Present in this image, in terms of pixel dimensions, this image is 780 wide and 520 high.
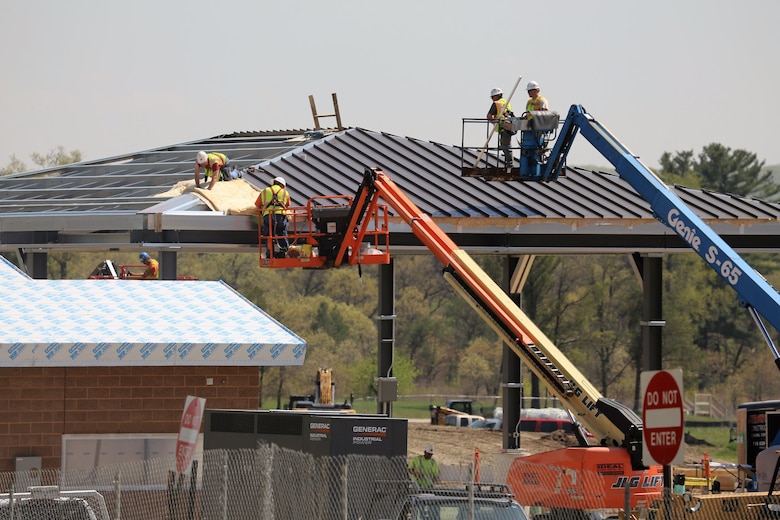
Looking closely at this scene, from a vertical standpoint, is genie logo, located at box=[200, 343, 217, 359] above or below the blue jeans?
below

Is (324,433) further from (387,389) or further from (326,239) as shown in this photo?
(387,389)

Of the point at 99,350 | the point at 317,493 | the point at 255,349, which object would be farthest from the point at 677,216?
the point at 317,493

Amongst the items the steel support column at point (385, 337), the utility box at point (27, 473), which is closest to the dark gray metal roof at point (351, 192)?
the steel support column at point (385, 337)

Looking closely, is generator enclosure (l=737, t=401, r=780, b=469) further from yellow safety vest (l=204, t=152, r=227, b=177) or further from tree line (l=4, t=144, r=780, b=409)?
tree line (l=4, t=144, r=780, b=409)

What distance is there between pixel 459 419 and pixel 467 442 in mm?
7816

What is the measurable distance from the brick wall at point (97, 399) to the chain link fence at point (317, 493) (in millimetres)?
614

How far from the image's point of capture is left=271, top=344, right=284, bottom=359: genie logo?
24.9m

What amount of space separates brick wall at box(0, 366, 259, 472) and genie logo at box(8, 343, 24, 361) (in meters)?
0.51

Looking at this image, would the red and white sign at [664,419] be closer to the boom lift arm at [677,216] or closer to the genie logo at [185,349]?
the genie logo at [185,349]

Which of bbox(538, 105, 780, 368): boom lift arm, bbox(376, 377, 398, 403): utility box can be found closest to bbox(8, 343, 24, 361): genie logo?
bbox(538, 105, 780, 368): boom lift arm

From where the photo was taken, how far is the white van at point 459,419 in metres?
75.8

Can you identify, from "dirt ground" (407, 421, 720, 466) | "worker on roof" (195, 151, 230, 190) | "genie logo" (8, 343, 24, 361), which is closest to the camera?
"genie logo" (8, 343, 24, 361)

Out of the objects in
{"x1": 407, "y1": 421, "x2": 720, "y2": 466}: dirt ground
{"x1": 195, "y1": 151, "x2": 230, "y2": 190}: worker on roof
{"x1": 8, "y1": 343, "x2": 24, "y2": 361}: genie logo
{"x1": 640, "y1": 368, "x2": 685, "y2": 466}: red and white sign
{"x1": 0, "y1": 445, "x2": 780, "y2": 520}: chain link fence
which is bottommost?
{"x1": 407, "y1": 421, "x2": 720, "y2": 466}: dirt ground

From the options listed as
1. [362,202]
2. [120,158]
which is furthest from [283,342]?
[120,158]
